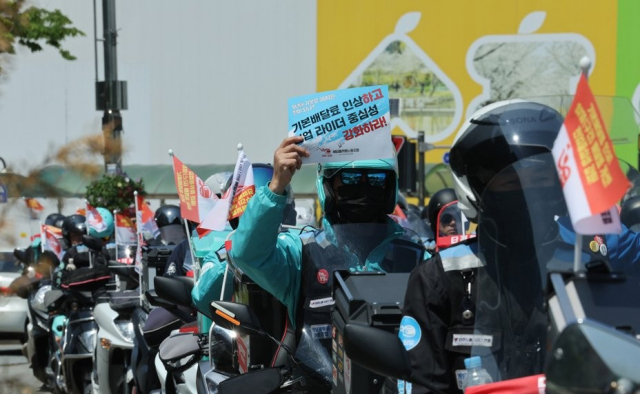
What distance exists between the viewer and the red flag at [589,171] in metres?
2.19

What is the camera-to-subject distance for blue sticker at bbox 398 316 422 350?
316 centimetres

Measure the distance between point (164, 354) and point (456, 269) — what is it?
3.71 m

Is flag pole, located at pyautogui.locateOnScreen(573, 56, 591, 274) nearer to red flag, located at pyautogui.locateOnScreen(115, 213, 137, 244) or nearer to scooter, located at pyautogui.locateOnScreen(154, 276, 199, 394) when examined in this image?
scooter, located at pyautogui.locateOnScreen(154, 276, 199, 394)

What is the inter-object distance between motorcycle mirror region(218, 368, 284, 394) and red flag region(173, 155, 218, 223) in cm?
213

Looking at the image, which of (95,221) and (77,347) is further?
(95,221)

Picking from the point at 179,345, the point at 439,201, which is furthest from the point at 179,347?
the point at 439,201

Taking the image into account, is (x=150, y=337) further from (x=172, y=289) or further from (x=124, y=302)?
(x=172, y=289)

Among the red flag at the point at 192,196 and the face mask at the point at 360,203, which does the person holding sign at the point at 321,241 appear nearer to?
the face mask at the point at 360,203

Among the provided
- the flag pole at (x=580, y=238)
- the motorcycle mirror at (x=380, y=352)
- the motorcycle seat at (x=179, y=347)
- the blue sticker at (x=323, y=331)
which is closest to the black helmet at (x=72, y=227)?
the motorcycle seat at (x=179, y=347)

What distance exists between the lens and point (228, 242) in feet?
18.9

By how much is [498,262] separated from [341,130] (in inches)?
60.2

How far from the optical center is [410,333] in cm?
318

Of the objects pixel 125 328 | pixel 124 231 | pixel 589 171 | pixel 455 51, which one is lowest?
pixel 125 328

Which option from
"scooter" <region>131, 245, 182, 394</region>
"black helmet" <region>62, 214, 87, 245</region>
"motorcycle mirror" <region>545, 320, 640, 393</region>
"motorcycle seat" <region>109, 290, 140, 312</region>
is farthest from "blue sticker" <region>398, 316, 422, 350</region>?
"black helmet" <region>62, 214, 87, 245</region>
